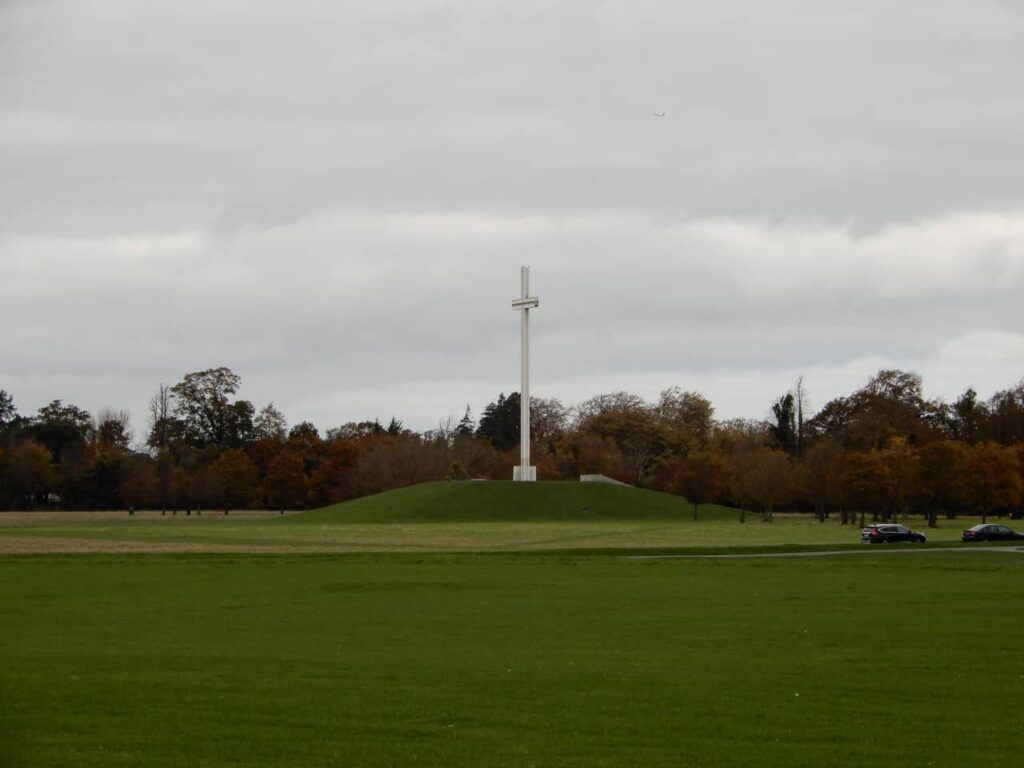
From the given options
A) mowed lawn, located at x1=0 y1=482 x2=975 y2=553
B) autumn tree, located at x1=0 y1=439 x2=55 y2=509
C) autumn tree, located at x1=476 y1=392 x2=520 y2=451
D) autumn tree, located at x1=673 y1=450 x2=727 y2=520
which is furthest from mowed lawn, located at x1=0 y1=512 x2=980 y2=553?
autumn tree, located at x1=476 y1=392 x2=520 y2=451

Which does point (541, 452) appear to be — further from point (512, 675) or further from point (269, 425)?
point (512, 675)

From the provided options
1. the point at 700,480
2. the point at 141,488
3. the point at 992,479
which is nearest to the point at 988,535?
the point at 992,479

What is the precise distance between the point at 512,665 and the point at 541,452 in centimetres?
14031

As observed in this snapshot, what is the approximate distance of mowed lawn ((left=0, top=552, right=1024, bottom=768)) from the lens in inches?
536

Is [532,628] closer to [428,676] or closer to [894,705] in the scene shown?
[428,676]

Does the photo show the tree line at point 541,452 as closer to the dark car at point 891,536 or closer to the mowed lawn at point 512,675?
the dark car at point 891,536

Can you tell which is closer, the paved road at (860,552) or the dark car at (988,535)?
the paved road at (860,552)

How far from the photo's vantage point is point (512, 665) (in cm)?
1944

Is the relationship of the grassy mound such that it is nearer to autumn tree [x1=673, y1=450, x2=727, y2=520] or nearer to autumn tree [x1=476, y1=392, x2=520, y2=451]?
autumn tree [x1=673, y1=450, x2=727, y2=520]

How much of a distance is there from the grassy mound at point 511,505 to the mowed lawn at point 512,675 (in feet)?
233

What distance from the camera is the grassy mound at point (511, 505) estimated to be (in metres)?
107

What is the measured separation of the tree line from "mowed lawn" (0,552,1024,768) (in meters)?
79.3

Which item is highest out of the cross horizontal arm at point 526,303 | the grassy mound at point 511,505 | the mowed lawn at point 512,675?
the cross horizontal arm at point 526,303

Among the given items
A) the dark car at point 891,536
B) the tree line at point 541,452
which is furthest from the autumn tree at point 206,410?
the dark car at point 891,536
